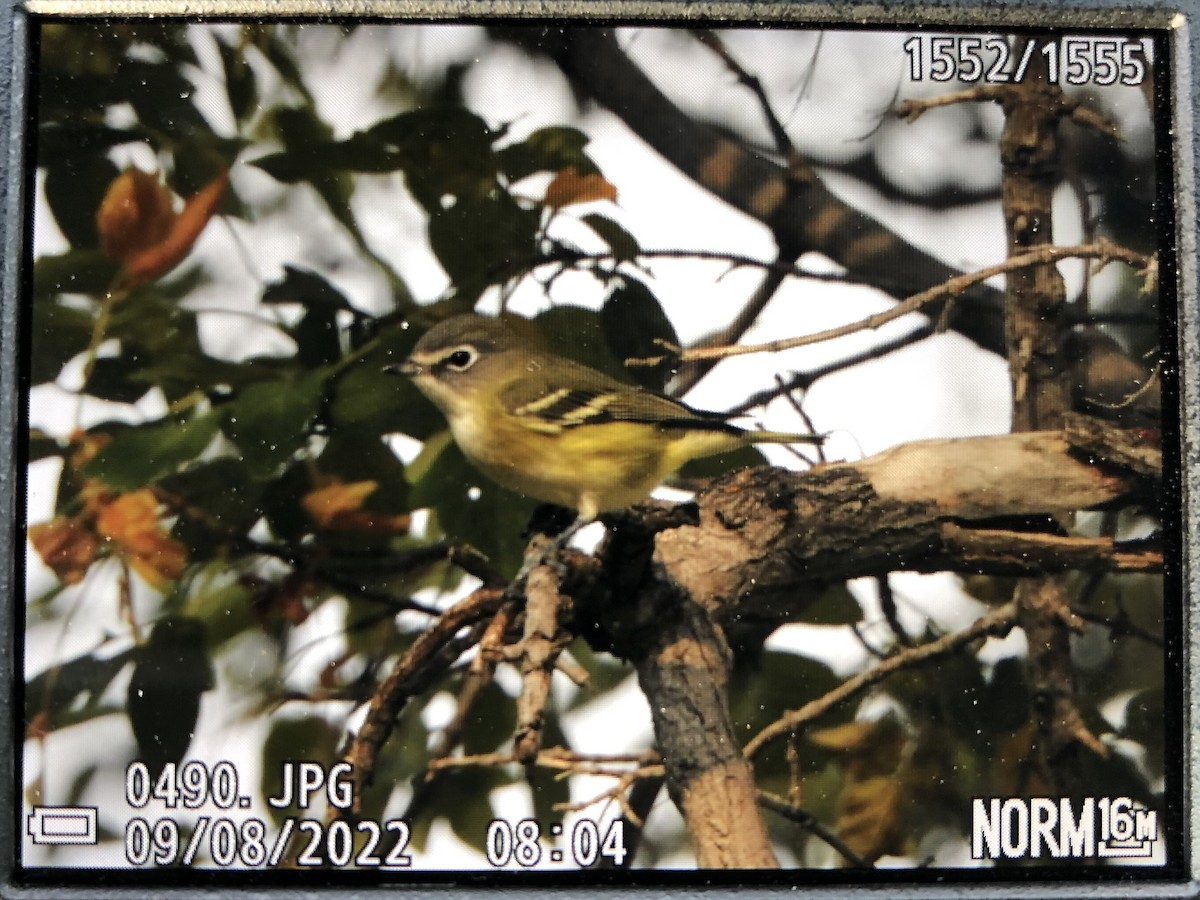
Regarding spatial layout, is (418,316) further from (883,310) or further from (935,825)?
(935,825)

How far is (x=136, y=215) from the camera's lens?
0.62m

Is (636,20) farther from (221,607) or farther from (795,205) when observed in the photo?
(221,607)

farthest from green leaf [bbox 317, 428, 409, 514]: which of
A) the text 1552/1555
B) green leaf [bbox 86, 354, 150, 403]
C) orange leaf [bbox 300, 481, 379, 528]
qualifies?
the text 1552/1555

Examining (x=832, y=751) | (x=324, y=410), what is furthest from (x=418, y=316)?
(x=832, y=751)

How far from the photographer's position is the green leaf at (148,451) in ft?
→ 1.99

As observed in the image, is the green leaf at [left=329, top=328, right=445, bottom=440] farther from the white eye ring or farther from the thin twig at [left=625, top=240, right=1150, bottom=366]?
the thin twig at [left=625, top=240, right=1150, bottom=366]

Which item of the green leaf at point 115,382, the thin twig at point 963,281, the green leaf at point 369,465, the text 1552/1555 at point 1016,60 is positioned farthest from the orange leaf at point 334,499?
the text 1552/1555 at point 1016,60

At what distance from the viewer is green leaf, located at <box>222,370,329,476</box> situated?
605mm

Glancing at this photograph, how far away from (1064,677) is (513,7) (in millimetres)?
453

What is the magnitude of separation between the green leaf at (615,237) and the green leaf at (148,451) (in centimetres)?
22

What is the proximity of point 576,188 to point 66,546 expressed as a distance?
1.06 feet

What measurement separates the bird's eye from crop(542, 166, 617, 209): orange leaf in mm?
91

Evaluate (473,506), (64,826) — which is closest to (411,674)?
(473,506)

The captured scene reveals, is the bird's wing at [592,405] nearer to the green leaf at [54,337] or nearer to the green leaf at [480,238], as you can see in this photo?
the green leaf at [480,238]
